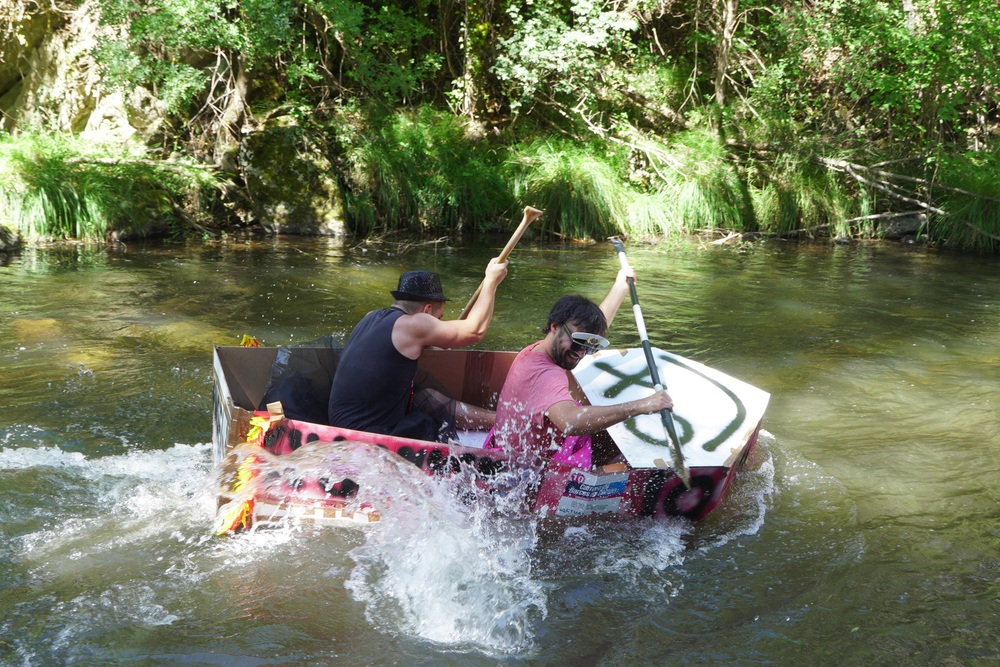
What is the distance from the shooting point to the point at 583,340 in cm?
390

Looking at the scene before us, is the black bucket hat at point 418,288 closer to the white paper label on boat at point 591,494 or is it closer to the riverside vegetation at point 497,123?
the white paper label on boat at point 591,494

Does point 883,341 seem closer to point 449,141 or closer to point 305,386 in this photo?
point 305,386

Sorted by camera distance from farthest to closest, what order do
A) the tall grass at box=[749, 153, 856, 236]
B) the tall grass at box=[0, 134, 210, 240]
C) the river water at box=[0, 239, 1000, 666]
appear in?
the tall grass at box=[749, 153, 856, 236]
the tall grass at box=[0, 134, 210, 240]
the river water at box=[0, 239, 1000, 666]

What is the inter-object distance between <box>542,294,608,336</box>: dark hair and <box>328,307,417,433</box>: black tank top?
0.78m

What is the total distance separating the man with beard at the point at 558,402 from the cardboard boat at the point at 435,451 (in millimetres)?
129

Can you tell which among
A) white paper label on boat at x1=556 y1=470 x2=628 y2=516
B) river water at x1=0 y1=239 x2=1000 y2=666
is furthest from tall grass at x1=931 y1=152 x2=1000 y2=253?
white paper label on boat at x1=556 y1=470 x2=628 y2=516

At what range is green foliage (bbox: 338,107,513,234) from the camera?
12.3 metres

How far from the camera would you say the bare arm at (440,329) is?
420cm

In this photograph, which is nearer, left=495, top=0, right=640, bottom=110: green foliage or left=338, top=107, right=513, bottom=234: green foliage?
left=338, top=107, right=513, bottom=234: green foliage

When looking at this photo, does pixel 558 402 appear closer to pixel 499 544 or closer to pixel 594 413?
pixel 594 413

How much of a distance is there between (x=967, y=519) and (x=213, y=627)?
339 centimetres

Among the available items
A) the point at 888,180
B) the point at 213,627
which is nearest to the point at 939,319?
the point at 888,180

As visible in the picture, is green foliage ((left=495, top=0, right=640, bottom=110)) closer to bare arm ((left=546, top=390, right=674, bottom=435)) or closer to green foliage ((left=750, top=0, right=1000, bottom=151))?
green foliage ((left=750, top=0, right=1000, bottom=151))

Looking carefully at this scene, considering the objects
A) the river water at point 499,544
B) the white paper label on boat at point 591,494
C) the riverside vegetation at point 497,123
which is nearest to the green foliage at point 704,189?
the riverside vegetation at point 497,123
